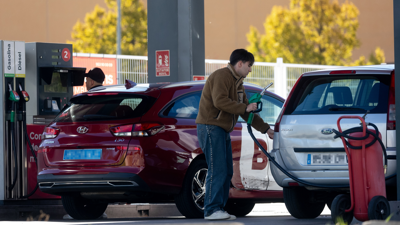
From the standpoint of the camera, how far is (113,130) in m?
7.51

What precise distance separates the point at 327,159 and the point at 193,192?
1.77 m

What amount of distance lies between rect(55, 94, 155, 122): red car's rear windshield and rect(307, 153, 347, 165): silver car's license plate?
1881mm

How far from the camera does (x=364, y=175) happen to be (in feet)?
19.9

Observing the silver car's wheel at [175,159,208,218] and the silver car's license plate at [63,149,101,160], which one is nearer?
the silver car's license plate at [63,149,101,160]

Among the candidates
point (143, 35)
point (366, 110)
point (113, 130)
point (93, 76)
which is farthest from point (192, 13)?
point (143, 35)

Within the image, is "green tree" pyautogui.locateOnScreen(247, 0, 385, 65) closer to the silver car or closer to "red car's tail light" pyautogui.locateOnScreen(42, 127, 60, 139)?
"red car's tail light" pyautogui.locateOnScreen(42, 127, 60, 139)

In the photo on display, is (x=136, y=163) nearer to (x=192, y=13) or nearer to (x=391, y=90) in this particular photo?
(x=391, y=90)

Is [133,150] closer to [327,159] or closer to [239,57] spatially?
[239,57]

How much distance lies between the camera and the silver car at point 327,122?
262 inches

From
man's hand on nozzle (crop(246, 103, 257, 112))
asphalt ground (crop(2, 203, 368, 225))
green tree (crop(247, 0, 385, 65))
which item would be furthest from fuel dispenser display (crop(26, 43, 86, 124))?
green tree (crop(247, 0, 385, 65))

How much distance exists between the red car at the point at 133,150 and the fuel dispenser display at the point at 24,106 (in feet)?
5.30

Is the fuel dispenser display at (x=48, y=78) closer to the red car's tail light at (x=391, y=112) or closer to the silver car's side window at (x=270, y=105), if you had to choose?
the silver car's side window at (x=270, y=105)

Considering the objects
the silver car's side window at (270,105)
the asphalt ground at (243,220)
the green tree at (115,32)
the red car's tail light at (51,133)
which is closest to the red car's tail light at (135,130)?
the red car's tail light at (51,133)

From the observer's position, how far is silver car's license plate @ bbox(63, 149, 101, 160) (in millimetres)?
7508
